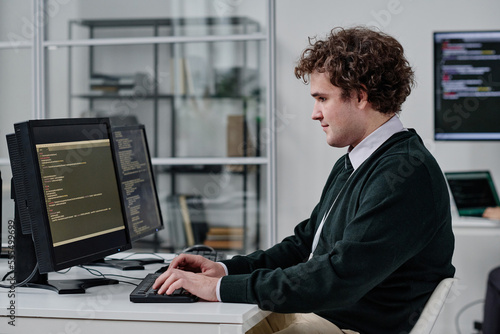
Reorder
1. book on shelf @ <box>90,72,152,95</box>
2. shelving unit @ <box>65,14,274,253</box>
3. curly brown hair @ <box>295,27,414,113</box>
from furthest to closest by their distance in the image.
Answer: book on shelf @ <box>90,72,152,95</box>
shelving unit @ <box>65,14,274,253</box>
curly brown hair @ <box>295,27,414,113</box>

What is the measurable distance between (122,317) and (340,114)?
0.76 meters

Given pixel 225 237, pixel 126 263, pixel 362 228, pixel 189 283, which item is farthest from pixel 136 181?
pixel 225 237

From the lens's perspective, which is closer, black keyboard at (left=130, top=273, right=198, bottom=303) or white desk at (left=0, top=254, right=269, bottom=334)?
white desk at (left=0, top=254, right=269, bottom=334)

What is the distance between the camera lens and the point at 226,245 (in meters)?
3.81

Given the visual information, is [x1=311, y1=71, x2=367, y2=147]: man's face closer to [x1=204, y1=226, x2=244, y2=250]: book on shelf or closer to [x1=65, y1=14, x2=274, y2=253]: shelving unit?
[x1=65, y1=14, x2=274, y2=253]: shelving unit

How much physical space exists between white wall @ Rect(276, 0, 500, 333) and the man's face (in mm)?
1937

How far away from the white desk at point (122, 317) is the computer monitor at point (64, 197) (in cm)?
11

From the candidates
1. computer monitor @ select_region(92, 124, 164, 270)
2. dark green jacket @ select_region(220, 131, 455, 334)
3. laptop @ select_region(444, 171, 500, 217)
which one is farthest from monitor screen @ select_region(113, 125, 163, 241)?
laptop @ select_region(444, 171, 500, 217)

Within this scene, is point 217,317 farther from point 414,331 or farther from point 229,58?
point 229,58

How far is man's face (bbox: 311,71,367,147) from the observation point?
1.65m

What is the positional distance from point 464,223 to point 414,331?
1715mm

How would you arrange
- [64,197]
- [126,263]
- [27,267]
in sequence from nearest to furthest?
[64,197] < [27,267] < [126,263]

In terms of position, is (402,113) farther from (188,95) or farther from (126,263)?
(126,263)

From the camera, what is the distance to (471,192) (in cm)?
322
